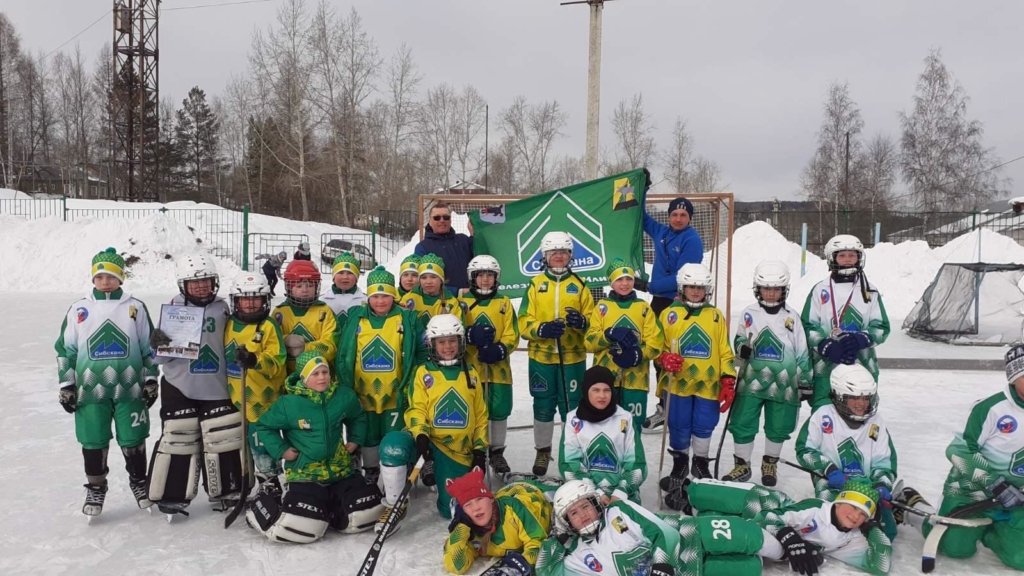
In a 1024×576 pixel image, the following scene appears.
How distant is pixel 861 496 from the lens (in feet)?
11.5

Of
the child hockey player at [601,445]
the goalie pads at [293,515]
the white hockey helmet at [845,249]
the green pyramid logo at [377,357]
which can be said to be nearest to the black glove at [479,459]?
the child hockey player at [601,445]

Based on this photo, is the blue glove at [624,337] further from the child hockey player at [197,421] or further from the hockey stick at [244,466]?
the child hockey player at [197,421]

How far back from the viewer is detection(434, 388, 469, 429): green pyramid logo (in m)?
4.11

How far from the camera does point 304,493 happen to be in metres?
3.88

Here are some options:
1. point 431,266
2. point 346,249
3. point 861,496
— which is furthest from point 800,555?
point 346,249

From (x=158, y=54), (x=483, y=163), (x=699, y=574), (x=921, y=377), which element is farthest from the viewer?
(x=483, y=163)

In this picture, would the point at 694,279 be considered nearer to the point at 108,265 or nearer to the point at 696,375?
the point at 696,375

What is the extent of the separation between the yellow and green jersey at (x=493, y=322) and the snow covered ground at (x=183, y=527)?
0.90 meters

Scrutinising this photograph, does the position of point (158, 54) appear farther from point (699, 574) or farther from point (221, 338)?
point (699, 574)

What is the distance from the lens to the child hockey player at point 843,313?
184 inches

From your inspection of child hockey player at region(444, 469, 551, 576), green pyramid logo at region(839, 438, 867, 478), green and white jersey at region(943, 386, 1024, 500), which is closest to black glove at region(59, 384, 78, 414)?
child hockey player at region(444, 469, 551, 576)

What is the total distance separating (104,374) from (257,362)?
2.94 ft

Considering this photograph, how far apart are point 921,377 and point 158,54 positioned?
97.0 ft

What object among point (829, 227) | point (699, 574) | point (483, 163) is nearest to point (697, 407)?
point (699, 574)
